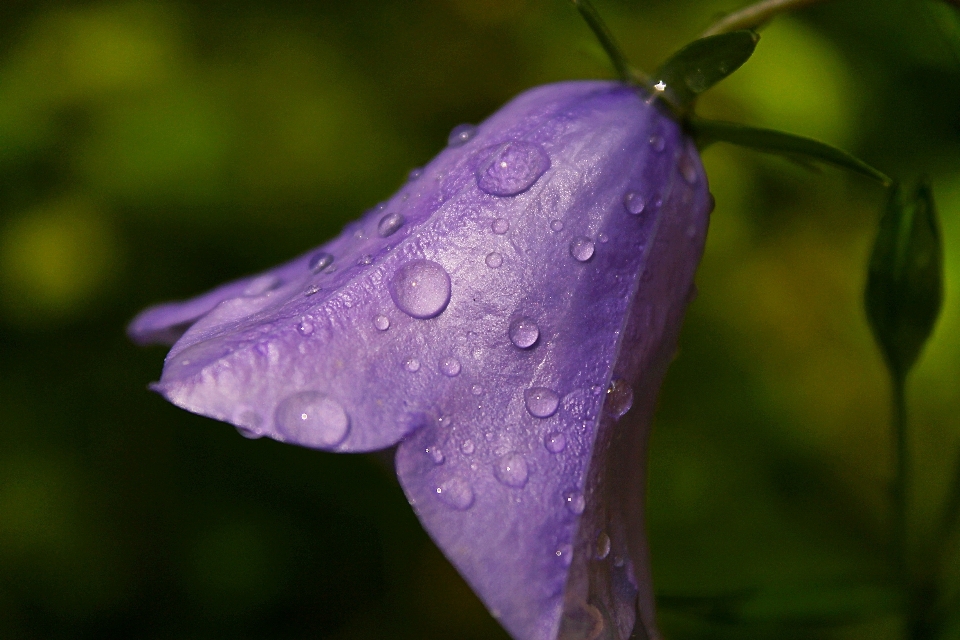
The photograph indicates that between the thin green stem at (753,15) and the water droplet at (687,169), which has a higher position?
the thin green stem at (753,15)

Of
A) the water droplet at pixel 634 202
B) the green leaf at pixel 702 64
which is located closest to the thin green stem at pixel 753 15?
the green leaf at pixel 702 64

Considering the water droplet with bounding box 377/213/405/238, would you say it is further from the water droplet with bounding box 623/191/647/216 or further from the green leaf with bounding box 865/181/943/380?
the green leaf with bounding box 865/181/943/380

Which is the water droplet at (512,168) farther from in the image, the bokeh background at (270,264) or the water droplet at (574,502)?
the bokeh background at (270,264)

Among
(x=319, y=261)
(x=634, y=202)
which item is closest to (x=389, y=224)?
(x=319, y=261)

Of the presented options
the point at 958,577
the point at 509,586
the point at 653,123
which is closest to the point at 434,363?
the point at 509,586

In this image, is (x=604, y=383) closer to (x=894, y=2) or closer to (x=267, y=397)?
(x=267, y=397)

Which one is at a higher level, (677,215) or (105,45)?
(105,45)
